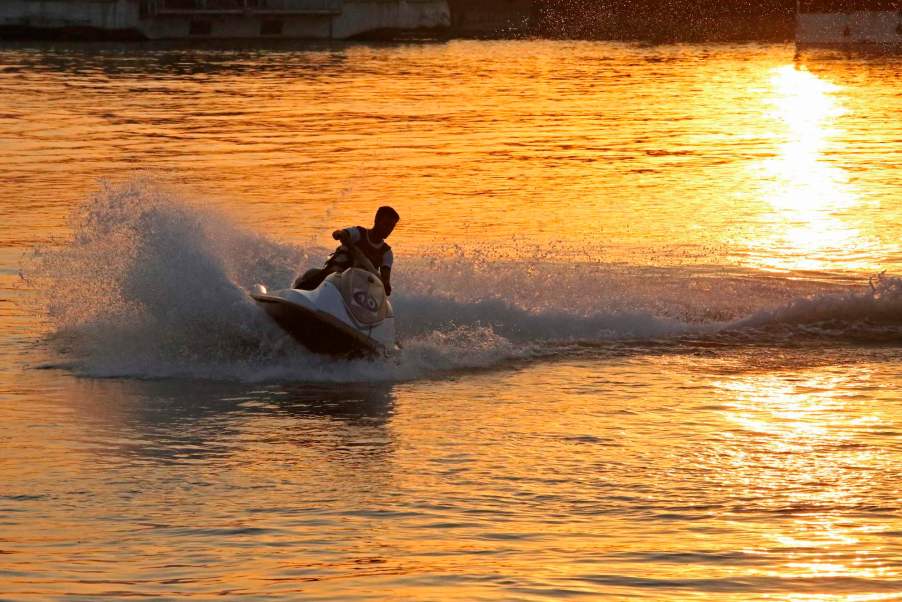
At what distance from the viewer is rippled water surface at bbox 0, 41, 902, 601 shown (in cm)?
877

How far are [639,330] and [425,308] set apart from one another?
2219 mm

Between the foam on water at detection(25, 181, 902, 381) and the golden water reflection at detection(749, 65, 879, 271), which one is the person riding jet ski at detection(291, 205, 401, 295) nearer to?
the foam on water at detection(25, 181, 902, 381)

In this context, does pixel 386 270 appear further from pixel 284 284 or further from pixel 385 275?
pixel 284 284

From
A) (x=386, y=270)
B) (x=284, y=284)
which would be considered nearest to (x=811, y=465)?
(x=386, y=270)

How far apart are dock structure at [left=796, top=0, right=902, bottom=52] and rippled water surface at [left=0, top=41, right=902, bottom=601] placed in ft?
148

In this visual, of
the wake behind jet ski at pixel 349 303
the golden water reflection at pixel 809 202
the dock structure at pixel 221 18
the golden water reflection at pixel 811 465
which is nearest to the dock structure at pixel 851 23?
the dock structure at pixel 221 18

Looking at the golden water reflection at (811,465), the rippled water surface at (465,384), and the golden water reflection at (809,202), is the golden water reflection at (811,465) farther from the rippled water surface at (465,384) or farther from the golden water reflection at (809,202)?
the golden water reflection at (809,202)

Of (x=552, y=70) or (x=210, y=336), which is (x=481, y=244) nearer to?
(x=210, y=336)

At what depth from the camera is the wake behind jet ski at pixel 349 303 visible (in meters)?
13.8

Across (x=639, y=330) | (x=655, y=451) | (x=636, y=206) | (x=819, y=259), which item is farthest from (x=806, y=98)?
(x=655, y=451)

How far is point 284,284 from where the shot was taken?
17359 millimetres

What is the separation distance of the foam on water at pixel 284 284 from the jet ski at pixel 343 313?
0.17 m

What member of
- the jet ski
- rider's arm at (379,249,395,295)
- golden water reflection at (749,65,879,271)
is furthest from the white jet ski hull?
golden water reflection at (749,65,879,271)

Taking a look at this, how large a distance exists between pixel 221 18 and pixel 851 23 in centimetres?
2956
